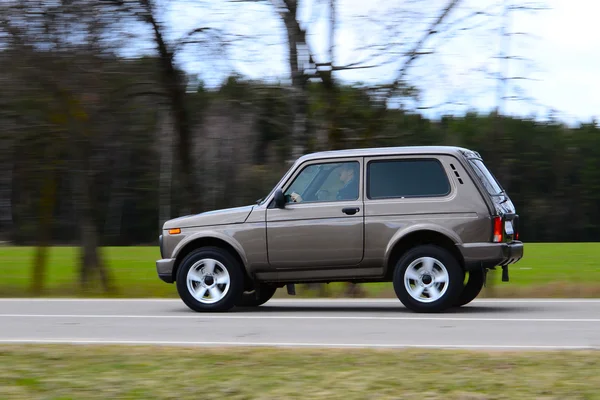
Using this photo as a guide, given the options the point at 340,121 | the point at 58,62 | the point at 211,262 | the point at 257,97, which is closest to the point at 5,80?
the point at 58,62

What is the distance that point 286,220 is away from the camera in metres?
11.8

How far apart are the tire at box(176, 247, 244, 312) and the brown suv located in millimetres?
12

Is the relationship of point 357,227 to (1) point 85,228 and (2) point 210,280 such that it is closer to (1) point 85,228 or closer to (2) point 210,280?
(2) point 210,280

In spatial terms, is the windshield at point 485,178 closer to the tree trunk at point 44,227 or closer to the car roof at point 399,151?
the car roof at point 399,151

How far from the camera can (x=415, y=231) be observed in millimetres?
11273

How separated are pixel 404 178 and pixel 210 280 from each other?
264 cm

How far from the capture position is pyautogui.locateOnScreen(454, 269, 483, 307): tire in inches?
479

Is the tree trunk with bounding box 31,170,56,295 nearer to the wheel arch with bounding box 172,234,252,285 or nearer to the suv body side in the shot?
the wheel arch with bounding box 172,234,252,285

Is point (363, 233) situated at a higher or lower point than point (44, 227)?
higher

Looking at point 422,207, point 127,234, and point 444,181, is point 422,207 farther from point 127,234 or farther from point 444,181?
point 127,234

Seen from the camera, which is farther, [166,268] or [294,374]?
[166,268]

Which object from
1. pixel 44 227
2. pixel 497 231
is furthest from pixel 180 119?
pixel 497 231

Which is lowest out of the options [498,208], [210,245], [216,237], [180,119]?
[210,245]

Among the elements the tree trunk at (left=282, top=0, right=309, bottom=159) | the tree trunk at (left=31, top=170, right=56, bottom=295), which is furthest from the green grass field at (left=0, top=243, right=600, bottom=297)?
the tree trunk at (left=282, top=0, right=309, bottom=159)
